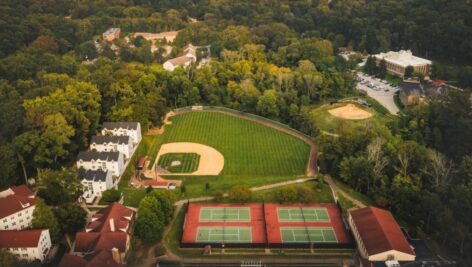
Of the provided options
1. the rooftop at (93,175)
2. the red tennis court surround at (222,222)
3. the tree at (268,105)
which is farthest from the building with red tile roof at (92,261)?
the tree at (268,105)

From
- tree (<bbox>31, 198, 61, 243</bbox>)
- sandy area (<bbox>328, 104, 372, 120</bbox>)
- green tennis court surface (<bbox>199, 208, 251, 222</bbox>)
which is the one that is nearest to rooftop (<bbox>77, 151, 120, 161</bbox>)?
tree (<bbox>31, 198, 61, 243</bbox>)

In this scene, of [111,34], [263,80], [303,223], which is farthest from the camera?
[111,34]

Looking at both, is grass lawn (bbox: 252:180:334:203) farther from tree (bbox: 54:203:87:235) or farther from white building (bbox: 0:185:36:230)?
white building (bbox: 0:185:36:230)

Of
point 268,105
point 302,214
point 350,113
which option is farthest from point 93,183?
point 350,113

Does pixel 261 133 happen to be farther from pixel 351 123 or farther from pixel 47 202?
pixel 47 202

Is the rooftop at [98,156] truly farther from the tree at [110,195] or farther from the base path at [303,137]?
the base path at [303,137]

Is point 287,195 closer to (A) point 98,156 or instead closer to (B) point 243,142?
(B) point 243,142

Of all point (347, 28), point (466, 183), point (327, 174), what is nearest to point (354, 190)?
point (327, 174)
